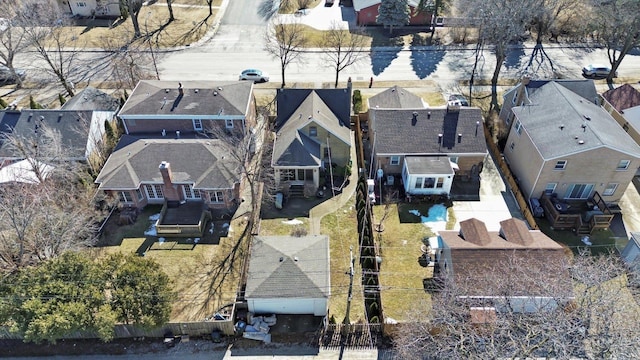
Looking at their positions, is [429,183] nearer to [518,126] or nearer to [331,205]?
[331,205]

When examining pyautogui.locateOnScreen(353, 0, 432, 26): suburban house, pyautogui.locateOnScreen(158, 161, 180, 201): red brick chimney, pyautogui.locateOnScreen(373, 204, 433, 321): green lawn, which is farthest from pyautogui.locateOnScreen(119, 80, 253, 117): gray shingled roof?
pyautogui.locateOnScreen(353, 0, 432, 26): suburban house

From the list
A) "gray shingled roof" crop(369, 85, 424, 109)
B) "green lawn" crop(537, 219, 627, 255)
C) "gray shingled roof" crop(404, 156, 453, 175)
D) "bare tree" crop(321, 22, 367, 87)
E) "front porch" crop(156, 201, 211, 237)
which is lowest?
"green lawn" crop(537, 219, 627, 255)

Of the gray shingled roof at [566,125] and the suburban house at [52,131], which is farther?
the suburban house at [52,131]

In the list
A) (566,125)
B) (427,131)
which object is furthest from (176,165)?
(566,125)

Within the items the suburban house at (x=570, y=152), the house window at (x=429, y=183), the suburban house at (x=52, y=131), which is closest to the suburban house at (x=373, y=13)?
the suburban house at (x=570, y=152)

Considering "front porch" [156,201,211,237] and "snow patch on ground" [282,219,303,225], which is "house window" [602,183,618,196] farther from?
"front porch" [156,201,211,237]

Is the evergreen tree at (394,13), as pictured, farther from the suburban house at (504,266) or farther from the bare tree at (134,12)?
the suburban house at (504,266)
